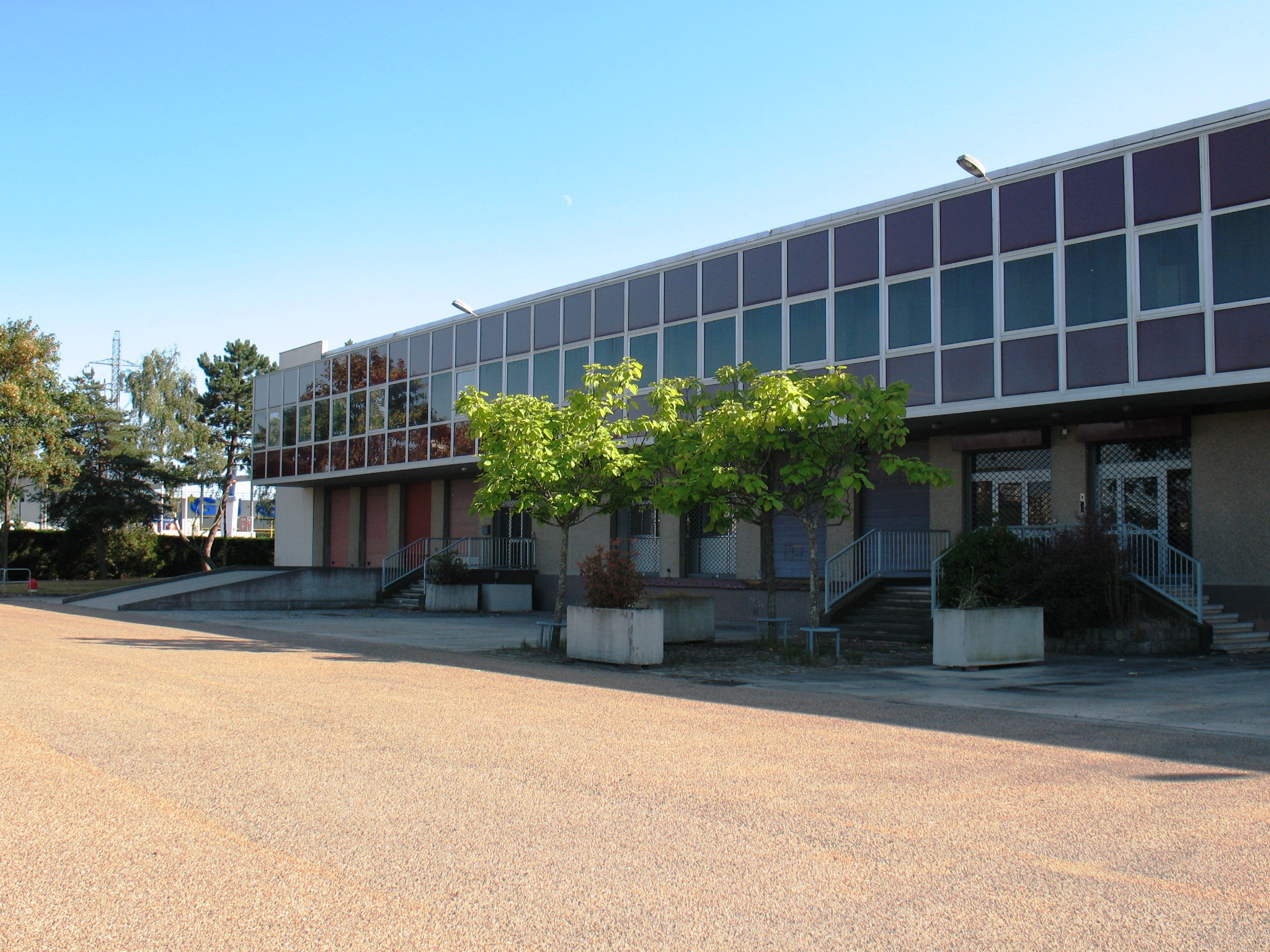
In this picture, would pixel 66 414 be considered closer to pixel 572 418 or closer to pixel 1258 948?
pixel 572 418

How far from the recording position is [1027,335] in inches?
754

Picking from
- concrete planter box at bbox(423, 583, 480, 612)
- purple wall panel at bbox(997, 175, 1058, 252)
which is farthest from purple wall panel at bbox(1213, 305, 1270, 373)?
concrete planter box at bbox(423, 583, 480, 612)

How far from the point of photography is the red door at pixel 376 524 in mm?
37094

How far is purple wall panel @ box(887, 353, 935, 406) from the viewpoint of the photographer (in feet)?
67.0

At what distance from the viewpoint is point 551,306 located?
1120 inches

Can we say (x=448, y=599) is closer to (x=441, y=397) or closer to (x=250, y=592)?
(x=250, y=592)

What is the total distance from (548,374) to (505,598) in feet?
21.1

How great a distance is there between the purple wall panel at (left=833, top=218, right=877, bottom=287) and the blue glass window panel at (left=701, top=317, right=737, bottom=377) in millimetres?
2791

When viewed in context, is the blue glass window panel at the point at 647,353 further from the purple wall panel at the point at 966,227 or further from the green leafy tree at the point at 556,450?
the purple wall panel at the point at 966,227

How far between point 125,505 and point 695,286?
110ft

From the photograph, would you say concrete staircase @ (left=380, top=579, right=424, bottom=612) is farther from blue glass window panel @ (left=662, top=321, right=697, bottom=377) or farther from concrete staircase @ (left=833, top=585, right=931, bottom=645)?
concrete staircase @ (left=833, top=585, right=931, bottom=645)

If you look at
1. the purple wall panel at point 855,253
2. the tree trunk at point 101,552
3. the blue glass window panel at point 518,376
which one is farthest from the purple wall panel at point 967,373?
the tree trunk at point 101,552

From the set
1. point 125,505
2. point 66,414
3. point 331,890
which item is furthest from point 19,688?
point 125,505

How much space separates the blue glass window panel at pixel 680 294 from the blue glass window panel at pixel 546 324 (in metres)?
3.93
